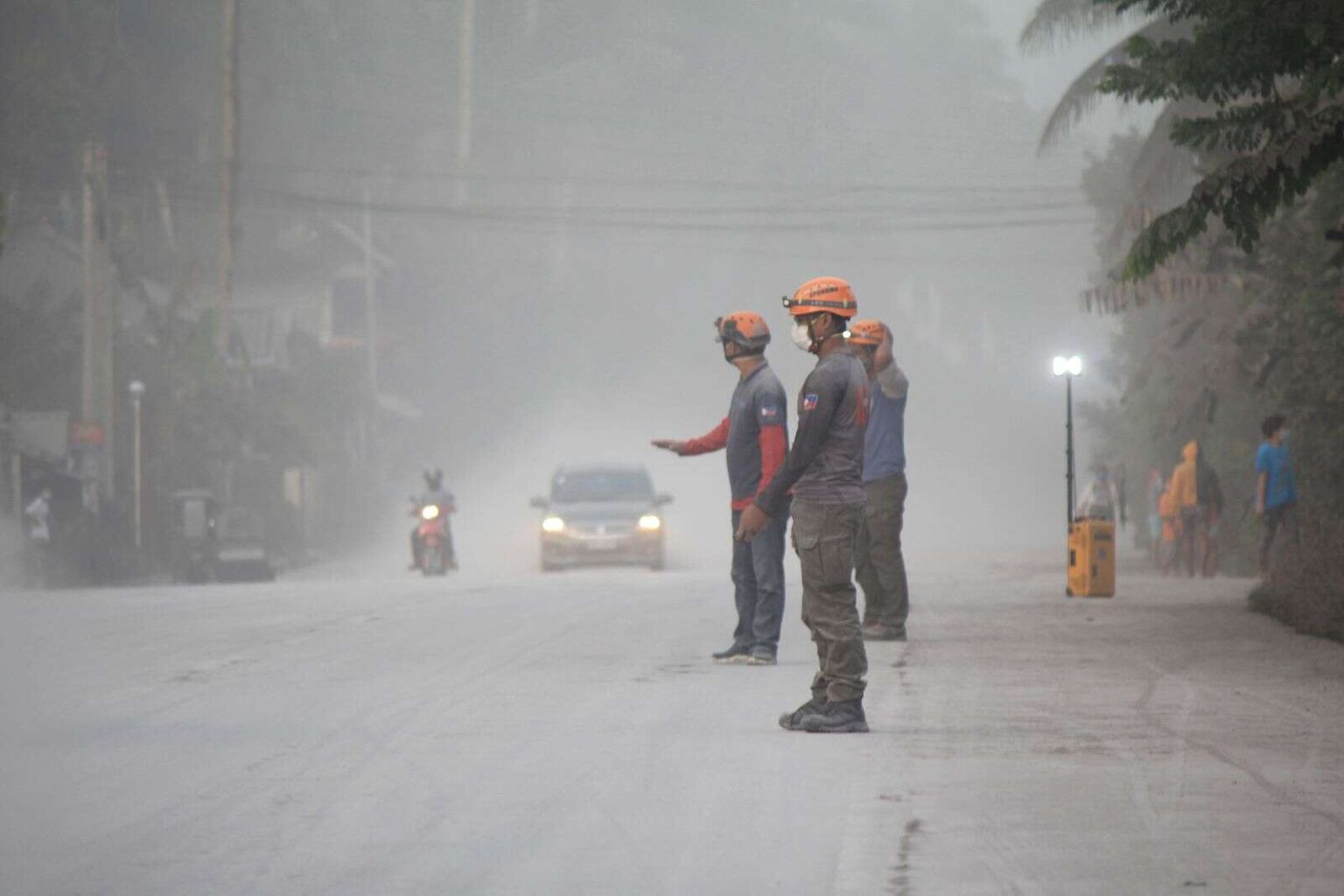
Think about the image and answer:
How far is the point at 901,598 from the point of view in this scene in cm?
1571

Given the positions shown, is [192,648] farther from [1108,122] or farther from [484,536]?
[1108,122]

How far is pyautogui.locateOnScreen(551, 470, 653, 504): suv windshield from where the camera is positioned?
114ft

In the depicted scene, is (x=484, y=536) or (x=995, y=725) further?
(x=484, y=536)

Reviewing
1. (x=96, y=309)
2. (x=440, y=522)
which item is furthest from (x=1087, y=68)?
(x=96, y=309)

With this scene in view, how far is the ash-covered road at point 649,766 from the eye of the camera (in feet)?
23.3

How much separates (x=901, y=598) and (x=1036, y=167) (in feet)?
277

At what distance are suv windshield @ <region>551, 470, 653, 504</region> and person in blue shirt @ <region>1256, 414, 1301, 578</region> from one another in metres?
12.2

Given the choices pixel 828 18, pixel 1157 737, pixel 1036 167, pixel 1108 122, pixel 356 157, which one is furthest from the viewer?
pixel 1108 122

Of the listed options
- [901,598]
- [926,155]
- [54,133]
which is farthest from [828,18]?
[901,598]

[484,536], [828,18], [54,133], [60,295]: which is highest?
[828,18]

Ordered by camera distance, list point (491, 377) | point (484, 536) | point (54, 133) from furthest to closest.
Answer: point (491, 377), point (484, 536), point (54, 133)

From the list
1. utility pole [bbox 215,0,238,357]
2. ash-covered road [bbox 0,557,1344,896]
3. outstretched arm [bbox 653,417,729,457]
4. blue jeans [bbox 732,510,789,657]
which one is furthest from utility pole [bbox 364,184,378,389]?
blue jeans [bbox 732,510,789,657]

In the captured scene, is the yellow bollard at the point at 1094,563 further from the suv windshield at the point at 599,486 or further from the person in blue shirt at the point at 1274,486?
the suv windshield at the point at 599,486

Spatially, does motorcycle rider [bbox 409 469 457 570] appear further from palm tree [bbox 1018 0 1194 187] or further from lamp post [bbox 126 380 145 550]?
palm tree [bbox 1018 0 1194 187]
